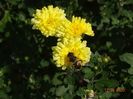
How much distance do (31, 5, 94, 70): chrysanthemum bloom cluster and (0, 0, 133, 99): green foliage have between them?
0.20m

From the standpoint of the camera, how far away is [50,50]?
364 centimetres

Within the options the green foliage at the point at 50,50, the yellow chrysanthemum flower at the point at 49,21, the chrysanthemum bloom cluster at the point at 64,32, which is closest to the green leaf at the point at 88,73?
the green foliage at the point at 50,50

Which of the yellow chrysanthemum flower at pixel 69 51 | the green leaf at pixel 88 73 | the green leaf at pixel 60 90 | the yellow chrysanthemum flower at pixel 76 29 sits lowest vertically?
the green leaf at pixel 60 90

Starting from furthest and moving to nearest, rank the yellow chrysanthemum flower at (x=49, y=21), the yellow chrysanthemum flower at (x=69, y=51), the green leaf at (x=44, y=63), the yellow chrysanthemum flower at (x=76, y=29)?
the green leaf at (x=44, y=63), the yellow chrysanthemum flower at (x=49, y=21), the yellow chrysanthemum flower at (x=76, y=29), the yellow chrysanthemum flower at (x=69, y=51)

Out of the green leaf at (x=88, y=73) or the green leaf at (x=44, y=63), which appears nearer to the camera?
the green leaf at (x=88, y=73)

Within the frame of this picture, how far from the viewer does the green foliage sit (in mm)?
3166

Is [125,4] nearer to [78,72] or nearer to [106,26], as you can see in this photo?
[106,26]

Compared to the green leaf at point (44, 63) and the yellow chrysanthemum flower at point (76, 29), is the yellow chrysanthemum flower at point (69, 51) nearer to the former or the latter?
the yellow chrysanthemum flower at point (76, 29)

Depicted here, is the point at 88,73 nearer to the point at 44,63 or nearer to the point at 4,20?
the point at 44,63

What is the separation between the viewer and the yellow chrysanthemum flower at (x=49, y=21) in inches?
122

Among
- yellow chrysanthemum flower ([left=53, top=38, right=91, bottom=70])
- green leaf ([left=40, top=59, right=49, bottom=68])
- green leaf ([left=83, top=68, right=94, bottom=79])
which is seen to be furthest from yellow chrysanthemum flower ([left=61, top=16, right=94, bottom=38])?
green leaf ([left=40, top=59, right=49, bottom=68])

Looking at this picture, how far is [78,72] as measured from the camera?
3014 mm

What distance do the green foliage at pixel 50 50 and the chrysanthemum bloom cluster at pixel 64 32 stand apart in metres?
0.20

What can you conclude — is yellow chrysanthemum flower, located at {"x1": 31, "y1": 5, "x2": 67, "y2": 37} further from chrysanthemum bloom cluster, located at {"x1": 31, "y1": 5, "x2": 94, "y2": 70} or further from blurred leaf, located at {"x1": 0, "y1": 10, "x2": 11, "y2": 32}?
blurred leaf, located at {"x1": 0, "y1": 10, "x2": 11, "y2": 32}
